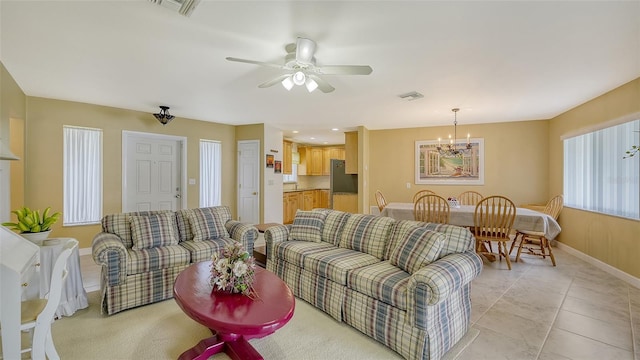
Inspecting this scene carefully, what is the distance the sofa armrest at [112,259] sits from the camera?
95.1 inches

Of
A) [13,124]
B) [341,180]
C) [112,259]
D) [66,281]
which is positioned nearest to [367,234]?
[112,259]

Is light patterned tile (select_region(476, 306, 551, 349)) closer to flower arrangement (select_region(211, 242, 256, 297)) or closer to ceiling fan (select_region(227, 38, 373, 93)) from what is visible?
flower arrangement (select_region(211, 242, 256, 297))

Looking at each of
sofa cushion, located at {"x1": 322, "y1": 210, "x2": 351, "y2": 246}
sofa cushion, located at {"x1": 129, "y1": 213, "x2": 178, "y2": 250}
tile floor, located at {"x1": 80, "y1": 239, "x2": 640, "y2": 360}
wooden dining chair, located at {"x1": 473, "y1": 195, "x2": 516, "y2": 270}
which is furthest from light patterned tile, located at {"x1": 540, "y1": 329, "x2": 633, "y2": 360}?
sofa cushion, located at {"x1": 129, "y1": 213, "x2": 178, "y2": 250}

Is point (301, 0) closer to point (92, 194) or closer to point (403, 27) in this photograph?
point (403, 27)

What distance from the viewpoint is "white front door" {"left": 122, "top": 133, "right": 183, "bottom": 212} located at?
191 inches

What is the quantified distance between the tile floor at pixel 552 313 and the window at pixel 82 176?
1.04 m

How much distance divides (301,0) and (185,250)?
8.29ft

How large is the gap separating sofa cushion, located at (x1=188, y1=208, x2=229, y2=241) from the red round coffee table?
1.09 m

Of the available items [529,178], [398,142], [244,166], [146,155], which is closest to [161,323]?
[146,155]

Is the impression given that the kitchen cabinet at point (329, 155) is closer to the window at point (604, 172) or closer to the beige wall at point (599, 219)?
the beige wall at point (599, 219)

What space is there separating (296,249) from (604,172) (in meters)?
4.18

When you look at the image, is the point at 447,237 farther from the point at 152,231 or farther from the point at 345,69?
the point at 152,231

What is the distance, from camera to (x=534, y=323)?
237cm

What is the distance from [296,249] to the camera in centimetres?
289
